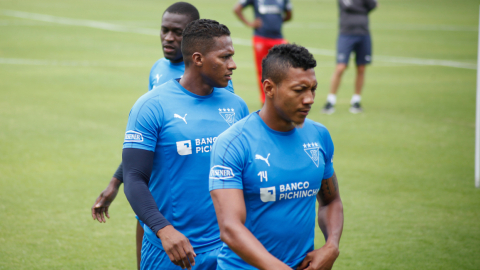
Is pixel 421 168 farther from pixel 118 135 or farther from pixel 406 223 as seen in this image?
pixel 118 135

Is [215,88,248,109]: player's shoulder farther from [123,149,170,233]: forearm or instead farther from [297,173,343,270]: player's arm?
[297,173,343,270]: player's arm

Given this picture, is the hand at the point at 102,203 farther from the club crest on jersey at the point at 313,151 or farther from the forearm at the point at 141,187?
the club crest on jersey at the point at 313,151

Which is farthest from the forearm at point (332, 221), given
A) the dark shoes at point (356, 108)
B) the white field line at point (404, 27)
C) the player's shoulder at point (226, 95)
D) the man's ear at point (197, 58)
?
the white field line at point (404, 27)

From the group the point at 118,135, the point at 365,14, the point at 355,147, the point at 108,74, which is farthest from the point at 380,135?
the point at 108,74

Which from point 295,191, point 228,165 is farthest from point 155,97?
point 295,191

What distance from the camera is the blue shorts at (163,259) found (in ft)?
12.4

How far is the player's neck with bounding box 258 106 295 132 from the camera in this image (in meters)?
3.14

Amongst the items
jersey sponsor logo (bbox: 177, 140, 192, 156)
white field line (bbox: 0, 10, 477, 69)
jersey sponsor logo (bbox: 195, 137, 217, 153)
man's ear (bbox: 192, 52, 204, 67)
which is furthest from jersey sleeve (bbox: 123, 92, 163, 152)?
white field line (bbox: 0, 10, 477, 69)

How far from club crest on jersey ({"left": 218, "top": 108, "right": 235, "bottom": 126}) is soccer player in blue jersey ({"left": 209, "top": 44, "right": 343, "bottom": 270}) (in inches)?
27.9

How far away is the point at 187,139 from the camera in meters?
3.75

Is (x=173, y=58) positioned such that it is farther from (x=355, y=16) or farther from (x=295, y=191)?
(x=355, y=16)

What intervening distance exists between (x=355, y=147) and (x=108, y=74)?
376 inches

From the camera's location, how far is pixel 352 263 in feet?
18.1

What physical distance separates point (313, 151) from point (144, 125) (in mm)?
1153
